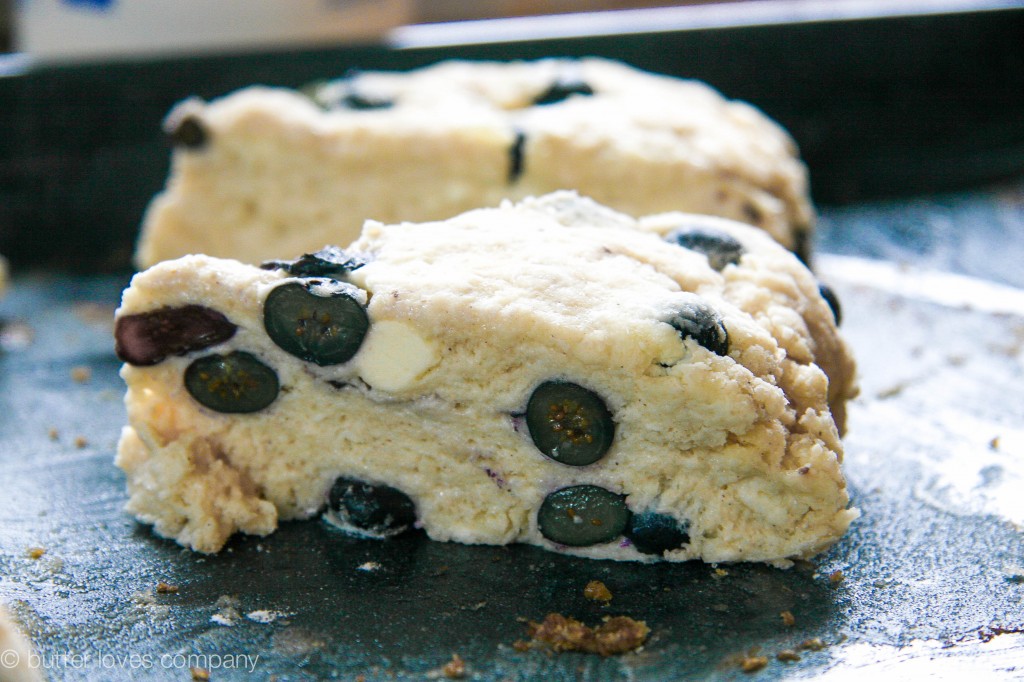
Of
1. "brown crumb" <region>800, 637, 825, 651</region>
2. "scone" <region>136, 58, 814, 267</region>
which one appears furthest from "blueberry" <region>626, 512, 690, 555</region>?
"scone" <region>136, 58, 814, 267</region>

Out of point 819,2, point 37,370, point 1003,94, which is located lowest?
point 37,370

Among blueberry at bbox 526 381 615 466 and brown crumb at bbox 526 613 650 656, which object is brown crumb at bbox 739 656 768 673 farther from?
blueberry at bbox 526 381 615 466

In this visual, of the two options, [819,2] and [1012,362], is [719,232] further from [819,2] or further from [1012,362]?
[819,2]

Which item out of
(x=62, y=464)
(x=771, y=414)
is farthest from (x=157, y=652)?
(x=771, y=414)

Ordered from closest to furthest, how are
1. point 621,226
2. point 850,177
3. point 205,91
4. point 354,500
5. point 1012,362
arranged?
point 354,500, point 621,226, point 1012,362, point 205,91, point 850,177

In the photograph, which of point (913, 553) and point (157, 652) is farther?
point (913, 553)

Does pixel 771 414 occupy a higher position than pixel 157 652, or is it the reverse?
pixel 771 414

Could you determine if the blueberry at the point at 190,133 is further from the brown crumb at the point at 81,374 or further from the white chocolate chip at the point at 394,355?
the white chocolate chip at the point at 394,355
